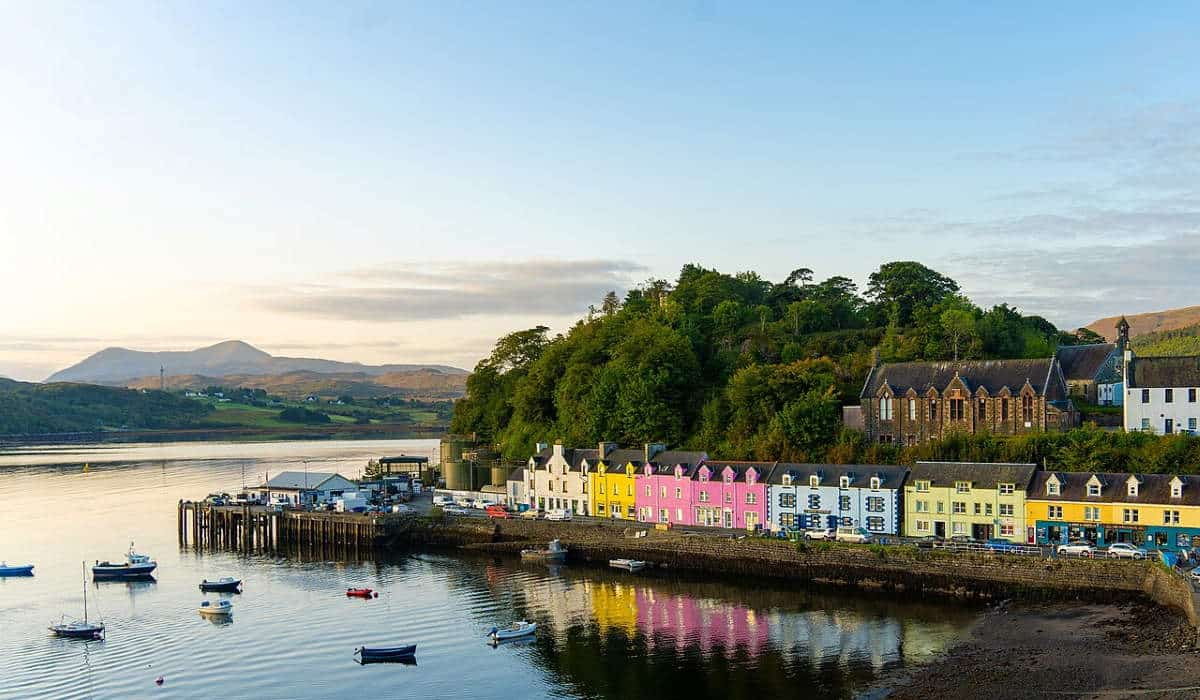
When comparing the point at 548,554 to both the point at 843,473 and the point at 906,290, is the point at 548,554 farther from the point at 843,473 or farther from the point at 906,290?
the point at 906,290

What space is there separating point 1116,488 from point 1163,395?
10.7 metres

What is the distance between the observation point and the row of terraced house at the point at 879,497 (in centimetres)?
5197

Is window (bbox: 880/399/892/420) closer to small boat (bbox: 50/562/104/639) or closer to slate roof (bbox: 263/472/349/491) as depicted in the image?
slate roof (bbox: 263/472/349/491)

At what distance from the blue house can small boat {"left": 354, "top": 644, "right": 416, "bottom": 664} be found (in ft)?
89.8

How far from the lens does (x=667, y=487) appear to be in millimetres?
68312

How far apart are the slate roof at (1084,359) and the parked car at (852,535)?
64.6 ft

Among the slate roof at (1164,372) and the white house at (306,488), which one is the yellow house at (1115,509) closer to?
the slate roof at (1164,372)

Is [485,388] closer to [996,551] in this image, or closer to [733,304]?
[733,304]

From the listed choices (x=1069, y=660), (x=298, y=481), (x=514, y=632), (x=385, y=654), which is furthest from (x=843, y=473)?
(x=298, y=481)

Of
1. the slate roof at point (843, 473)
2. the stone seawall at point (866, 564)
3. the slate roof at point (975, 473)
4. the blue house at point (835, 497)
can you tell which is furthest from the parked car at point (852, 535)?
the slate roof at point (975, 473)

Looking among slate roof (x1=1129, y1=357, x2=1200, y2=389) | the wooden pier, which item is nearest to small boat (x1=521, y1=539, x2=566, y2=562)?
the wooden pier

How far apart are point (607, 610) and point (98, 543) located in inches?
1705

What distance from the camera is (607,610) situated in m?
50.2

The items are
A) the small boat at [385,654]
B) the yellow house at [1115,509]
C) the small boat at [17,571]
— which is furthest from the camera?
the small boat at [17,571]
